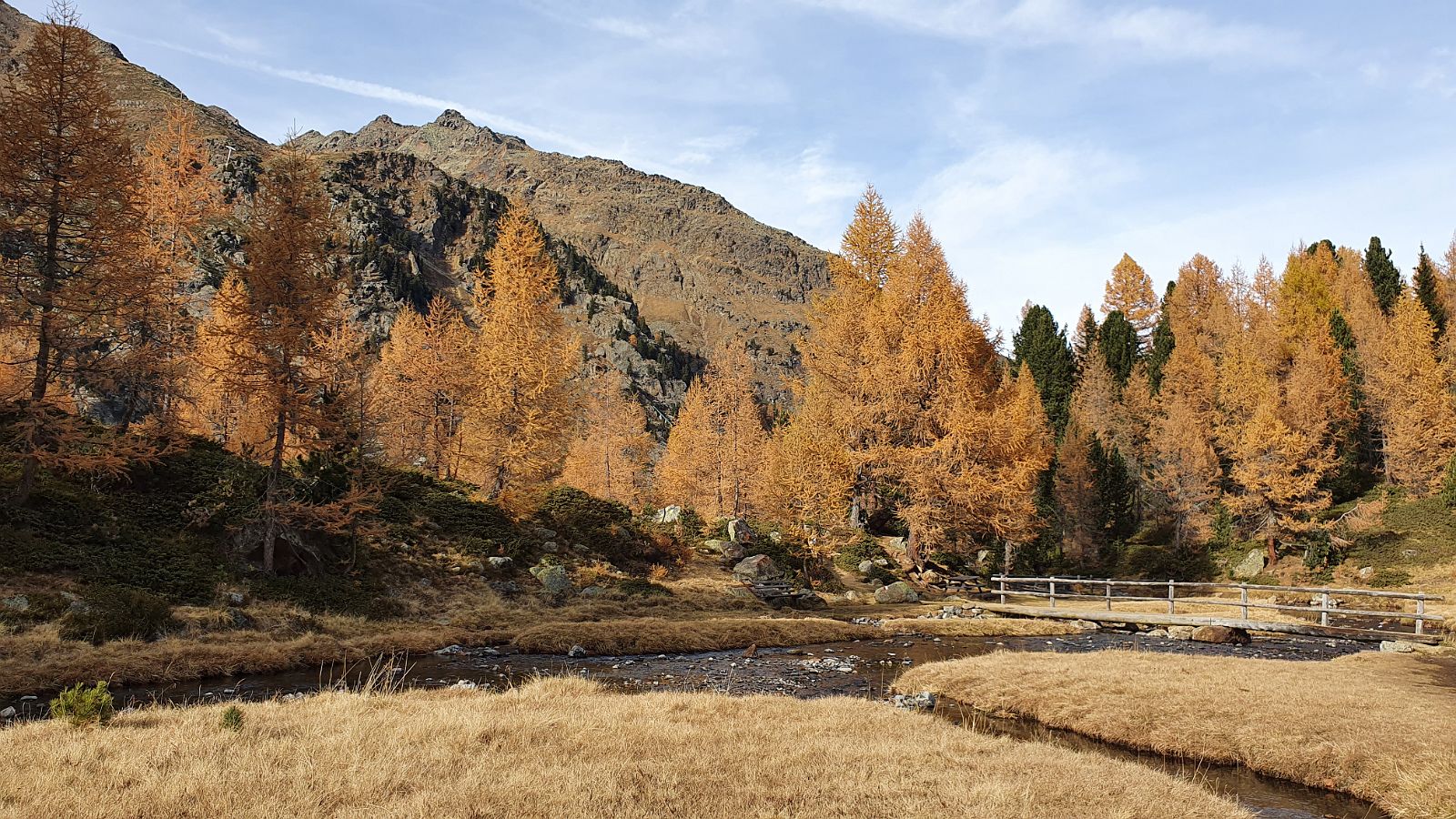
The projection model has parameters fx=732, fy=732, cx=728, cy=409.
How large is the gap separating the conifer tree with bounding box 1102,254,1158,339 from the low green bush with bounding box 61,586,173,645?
90352 millimetres

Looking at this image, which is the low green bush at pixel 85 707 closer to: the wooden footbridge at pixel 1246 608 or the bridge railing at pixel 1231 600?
the wooden footbridge at pixel 1246 608

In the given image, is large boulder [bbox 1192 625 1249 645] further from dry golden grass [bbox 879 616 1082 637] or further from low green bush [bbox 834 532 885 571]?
low green bush [bbox 834 532 885 571]

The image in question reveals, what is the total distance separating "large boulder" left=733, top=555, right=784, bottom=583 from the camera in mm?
30391

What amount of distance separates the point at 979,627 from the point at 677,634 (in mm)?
10929

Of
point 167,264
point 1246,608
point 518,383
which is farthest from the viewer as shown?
point 518,383

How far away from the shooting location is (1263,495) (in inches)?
1586

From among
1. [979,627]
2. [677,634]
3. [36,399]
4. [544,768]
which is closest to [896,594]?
[979,627]

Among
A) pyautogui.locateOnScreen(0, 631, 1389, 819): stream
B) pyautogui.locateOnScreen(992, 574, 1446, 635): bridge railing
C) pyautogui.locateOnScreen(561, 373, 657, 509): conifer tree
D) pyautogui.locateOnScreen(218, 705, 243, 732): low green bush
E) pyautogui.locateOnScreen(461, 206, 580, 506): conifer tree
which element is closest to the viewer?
pyautogui.locateOnScreen(218, 705, 243, 732): low green bush

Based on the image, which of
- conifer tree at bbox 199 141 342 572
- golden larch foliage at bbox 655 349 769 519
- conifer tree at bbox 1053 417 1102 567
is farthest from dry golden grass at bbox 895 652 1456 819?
golden larch foliage at bbox 655 349 769 519

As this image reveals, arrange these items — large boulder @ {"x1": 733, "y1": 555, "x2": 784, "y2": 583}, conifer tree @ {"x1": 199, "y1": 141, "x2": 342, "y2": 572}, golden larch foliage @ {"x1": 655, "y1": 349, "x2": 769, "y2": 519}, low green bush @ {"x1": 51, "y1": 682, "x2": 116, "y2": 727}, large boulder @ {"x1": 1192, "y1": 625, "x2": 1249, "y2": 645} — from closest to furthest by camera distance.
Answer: low green bush @ {"x1": 51, "y1": 682, "x2": 116, "y2": 727} → conifer tree @ {"x1": 199, "y1": 141, "x2": 342, "y2": 572} → large boulder @ {"x1": 1192, "y1": 625, "x2": 1249, "y2": 645} → large boulder @ {"x1": 733, "y1": 555, "x2": 784, "y2": 583} → golden larch foliage @ {"x1": 655, "y1": 349, "x2": 769, "y2": 519}

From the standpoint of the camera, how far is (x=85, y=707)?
8.37 m

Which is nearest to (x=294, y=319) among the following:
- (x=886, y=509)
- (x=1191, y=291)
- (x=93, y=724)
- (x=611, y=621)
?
(x=611, y=621)

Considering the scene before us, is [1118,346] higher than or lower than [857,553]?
higher

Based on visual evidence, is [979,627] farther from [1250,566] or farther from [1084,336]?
[1084,336]
